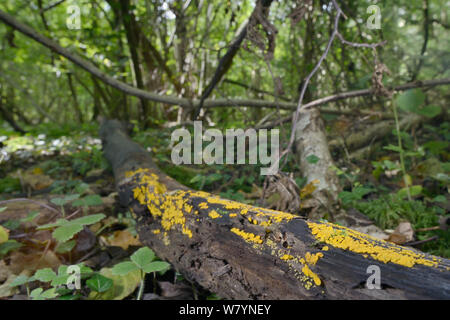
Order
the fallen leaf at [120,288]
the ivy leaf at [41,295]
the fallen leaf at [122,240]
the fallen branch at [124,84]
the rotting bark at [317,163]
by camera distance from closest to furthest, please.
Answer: the ivy leaf at [41,295] → the fallen leaf at [120,288] → the fallen leaf at [122,240] → the rotting bark at [317,163] → the fallen branch at [124,84]

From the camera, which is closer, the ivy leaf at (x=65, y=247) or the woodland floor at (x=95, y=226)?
the woodland floor at (x=95, y=226)

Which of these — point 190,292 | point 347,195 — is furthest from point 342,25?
point 190,292

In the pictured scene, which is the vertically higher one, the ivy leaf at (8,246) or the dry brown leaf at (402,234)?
the dry brown leaf at (402,234)

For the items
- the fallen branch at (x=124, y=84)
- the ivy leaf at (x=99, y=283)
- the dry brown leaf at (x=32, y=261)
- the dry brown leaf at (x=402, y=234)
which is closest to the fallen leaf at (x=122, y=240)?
the dry brown leaf at (x=32, y=261)

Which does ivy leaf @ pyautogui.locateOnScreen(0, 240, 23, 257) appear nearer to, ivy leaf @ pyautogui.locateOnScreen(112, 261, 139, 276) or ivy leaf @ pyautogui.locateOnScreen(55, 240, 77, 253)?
ivy leaf @ pyautogui.locateOnScreen(55, 240, 77, 253)

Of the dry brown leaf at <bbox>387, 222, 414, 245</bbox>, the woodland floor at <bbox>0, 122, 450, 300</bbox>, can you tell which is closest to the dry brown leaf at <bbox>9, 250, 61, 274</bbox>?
the woodland floor at <bbox>0, 122, 450, 300</bbox>

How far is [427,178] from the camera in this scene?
2619 mm

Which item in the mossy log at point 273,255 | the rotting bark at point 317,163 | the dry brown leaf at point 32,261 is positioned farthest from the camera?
the rotting bark at point 317,163

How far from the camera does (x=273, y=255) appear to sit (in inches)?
43.2

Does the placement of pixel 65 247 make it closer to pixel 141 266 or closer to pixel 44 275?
pixel 44 275

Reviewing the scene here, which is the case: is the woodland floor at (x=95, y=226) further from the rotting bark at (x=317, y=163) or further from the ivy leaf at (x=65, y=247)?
the rotting bark at (x=317, y=163)

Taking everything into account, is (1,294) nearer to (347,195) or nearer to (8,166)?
(347,195)

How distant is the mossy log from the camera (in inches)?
34.5

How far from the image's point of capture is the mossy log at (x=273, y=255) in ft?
2.88
